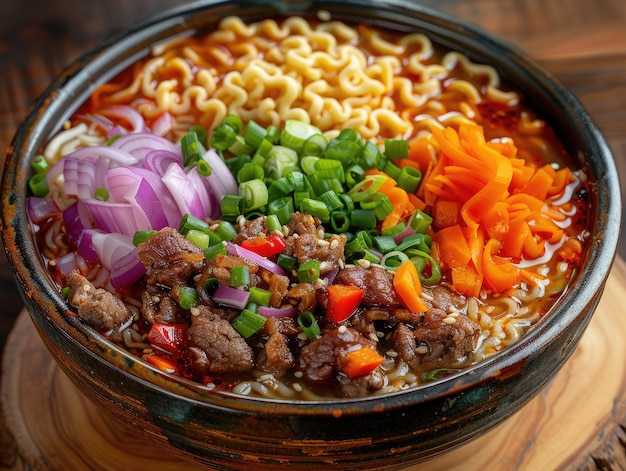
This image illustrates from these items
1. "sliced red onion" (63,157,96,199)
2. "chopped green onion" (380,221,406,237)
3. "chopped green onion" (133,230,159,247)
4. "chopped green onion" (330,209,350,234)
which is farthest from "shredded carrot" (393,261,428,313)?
"sliced red onion" (63,157,96,199)

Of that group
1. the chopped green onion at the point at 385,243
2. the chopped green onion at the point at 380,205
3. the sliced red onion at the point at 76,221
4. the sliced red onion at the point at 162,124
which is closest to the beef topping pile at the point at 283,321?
the chopped green onion at the point at 385,243

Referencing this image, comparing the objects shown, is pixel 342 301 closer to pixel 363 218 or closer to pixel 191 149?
pixel 363 218

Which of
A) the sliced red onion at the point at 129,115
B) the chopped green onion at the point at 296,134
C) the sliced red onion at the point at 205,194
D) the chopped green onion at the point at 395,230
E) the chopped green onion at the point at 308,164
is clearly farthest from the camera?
the sliced red onion at the point at 129,115

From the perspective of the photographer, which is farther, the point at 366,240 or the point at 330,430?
the point at 366,240

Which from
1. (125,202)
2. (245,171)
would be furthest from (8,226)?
(245,171)

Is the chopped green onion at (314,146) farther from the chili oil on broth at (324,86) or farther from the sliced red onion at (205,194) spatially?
the sliced red onion at (205,194)

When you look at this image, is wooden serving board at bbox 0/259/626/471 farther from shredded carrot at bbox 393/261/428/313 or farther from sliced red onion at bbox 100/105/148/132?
sliced red onion at bbox 100/105/148/132

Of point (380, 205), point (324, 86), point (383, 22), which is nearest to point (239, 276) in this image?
point (380, 205)

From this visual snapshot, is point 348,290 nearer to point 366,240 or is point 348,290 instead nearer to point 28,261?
point 366,240
